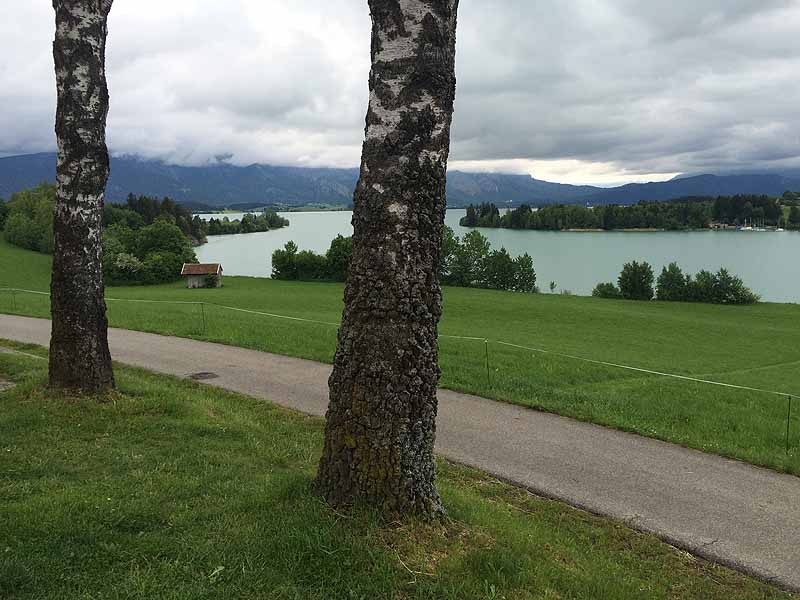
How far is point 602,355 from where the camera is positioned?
24.3 m

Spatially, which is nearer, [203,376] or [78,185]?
[78,185]

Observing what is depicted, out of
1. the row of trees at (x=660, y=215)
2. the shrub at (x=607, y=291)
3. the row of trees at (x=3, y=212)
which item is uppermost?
the row of trees at (x=660, y=215)

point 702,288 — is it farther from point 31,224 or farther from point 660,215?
point 660,215

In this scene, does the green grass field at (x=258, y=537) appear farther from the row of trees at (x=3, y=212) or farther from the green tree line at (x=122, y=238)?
the row of trees at (x=3, y=212)

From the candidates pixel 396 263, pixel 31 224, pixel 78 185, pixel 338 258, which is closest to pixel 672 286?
Answer: pixel 338 258

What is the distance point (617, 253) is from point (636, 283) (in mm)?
39297

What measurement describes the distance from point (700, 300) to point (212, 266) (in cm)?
5231

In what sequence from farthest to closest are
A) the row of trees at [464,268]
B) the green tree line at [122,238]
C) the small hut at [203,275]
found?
the row of trees at [464,268], the green tree line at [122,238], the small hut at [203,275]

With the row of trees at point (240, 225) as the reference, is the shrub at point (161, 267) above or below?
below

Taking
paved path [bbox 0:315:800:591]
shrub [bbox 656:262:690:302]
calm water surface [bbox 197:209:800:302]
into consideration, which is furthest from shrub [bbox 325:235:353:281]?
paved path [bbox 0:315:800:591]

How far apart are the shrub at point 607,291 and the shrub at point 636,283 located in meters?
0.54

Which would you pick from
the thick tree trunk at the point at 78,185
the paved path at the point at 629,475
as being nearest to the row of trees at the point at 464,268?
the paved path at the point at 629,475

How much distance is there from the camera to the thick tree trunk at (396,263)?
4352 mm

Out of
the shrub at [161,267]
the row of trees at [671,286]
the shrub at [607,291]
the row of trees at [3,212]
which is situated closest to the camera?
the row of trees at [671,286]
